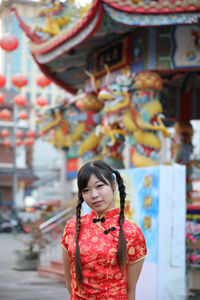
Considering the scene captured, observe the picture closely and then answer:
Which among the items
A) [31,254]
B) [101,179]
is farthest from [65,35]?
[101,179]

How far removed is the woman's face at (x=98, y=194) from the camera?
2670mm

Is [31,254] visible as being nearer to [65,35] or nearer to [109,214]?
[65,35]

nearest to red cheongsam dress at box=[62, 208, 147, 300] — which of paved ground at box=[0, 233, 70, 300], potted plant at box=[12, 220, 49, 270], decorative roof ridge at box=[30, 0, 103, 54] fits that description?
paved ground at box=[0, 233, 70, 300]

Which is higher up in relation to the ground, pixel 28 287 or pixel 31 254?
pixel 31 254

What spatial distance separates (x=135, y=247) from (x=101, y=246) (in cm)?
20

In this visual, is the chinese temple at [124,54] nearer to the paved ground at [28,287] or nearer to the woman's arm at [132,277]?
the paved ground at [28,287]

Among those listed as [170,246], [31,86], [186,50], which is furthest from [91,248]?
[31,86]

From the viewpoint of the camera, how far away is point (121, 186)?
9.46 feet

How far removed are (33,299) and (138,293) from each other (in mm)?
1703

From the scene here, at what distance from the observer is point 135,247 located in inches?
105

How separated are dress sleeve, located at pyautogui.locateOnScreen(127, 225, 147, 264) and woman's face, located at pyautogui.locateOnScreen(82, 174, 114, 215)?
21cm

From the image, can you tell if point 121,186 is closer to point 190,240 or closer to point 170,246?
point 170,246

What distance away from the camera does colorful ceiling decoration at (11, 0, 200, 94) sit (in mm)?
7715

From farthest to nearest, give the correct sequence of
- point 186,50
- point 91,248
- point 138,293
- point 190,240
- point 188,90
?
point 188,90
point 186,50
point 190,240
point 138,293
point 91,248
